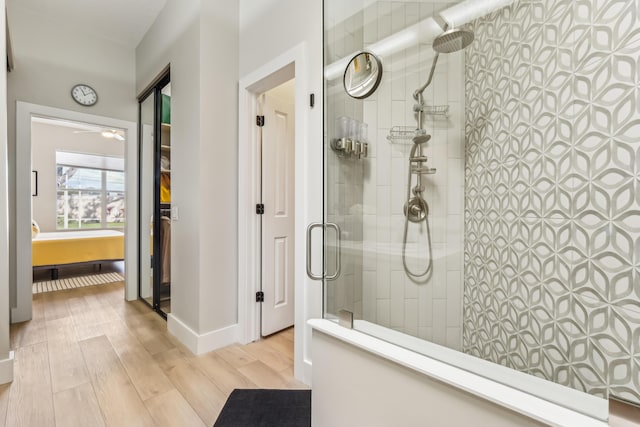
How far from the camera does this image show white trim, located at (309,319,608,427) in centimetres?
64

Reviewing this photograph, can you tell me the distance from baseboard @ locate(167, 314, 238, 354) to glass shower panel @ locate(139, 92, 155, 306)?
1075 mm

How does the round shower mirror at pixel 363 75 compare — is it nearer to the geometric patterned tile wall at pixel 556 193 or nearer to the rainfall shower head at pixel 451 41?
the rainfall shower head at pixel 451 41

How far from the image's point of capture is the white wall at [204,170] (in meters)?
2.24

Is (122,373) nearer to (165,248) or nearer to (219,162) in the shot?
(165,248)

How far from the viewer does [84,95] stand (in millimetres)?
3156

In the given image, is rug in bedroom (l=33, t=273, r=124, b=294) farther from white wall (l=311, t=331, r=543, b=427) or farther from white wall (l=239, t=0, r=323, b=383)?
white wall (l=311, t=331, r=543, b=427)

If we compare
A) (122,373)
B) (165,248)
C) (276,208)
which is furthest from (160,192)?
(122,373)

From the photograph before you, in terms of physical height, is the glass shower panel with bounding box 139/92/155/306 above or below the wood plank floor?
above

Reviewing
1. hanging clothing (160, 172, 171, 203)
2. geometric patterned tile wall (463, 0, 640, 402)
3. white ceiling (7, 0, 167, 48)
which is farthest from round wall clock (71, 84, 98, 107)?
geometric patterned tile wall (463, 0, 640, 402)

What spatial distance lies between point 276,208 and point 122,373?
1.60 metres

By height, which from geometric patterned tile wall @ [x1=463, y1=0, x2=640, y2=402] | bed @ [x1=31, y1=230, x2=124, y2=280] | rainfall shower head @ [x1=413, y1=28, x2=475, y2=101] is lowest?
bed @ [x1=31, y1=230, x2=124, y2=280]

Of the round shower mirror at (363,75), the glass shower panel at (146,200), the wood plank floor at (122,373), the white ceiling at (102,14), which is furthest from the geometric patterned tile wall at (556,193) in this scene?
the glass shower panel at (146,200)

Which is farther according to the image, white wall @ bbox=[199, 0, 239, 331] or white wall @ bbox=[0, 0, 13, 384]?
white wall @ bbox=[199, 0, 239, 331]

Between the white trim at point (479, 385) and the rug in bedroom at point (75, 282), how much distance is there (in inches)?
181
